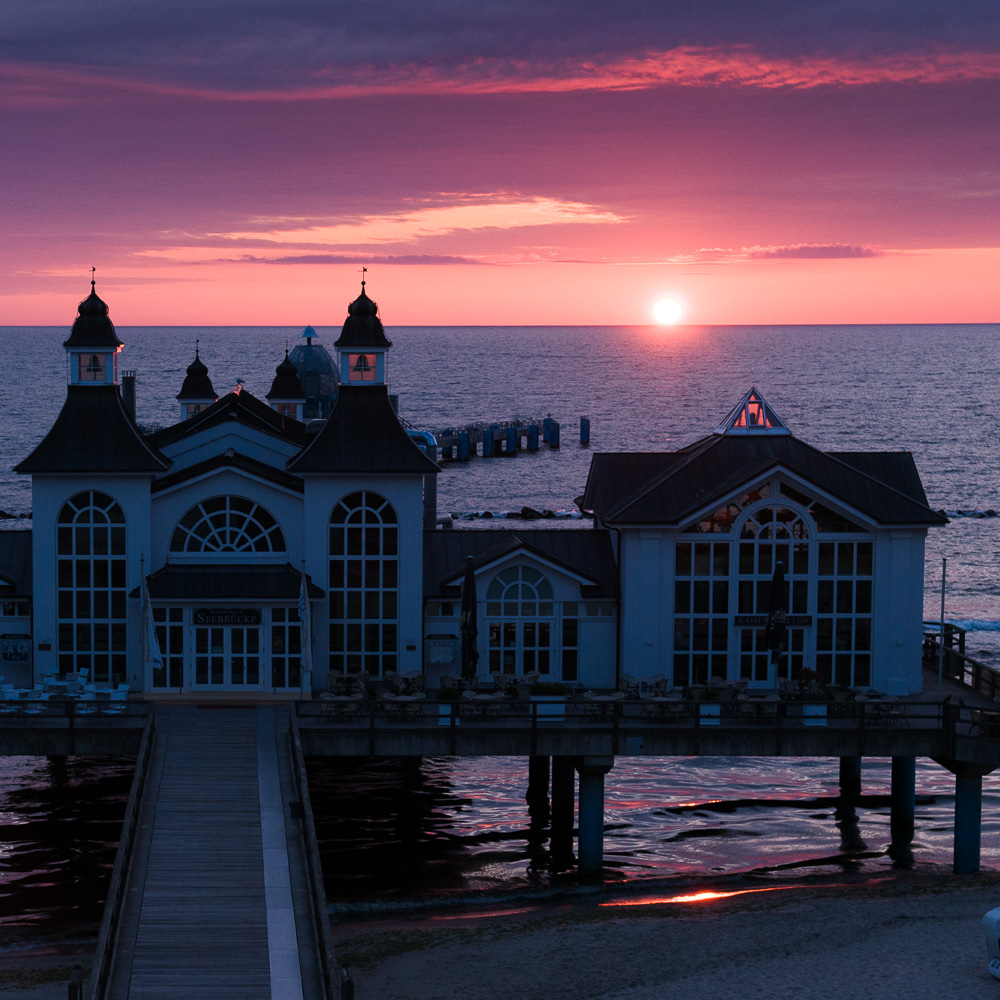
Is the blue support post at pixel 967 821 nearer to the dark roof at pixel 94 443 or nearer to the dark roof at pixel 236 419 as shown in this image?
the dark roof at pixel 236 419

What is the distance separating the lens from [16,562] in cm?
3691

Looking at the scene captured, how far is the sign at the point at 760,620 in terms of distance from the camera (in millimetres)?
36094

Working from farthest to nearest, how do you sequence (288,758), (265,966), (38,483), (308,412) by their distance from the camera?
(308,412) < (38,483) < (288,758) < (265,966)

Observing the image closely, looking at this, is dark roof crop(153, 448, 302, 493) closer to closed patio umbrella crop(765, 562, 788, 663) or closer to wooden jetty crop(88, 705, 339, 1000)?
wooden jetty crop(88, 705, 339, 1000)

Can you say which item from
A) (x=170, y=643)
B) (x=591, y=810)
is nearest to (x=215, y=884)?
(x=591, y=810)

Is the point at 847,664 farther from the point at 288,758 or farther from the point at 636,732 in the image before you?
the point at 288,758

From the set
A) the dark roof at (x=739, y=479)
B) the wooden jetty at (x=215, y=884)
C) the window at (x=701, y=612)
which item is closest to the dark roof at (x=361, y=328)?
the dark roof at (x=739, y=479)

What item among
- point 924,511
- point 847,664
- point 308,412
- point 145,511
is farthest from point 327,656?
point 308,412

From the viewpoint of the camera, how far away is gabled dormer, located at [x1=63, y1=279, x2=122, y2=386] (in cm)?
3716

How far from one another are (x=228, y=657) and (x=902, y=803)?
56.4 ft

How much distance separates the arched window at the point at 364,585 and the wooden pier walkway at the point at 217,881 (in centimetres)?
489

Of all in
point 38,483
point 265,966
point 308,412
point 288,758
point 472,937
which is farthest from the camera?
point 308,412

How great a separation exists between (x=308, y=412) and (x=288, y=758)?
79.4 meters

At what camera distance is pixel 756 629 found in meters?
36.2
